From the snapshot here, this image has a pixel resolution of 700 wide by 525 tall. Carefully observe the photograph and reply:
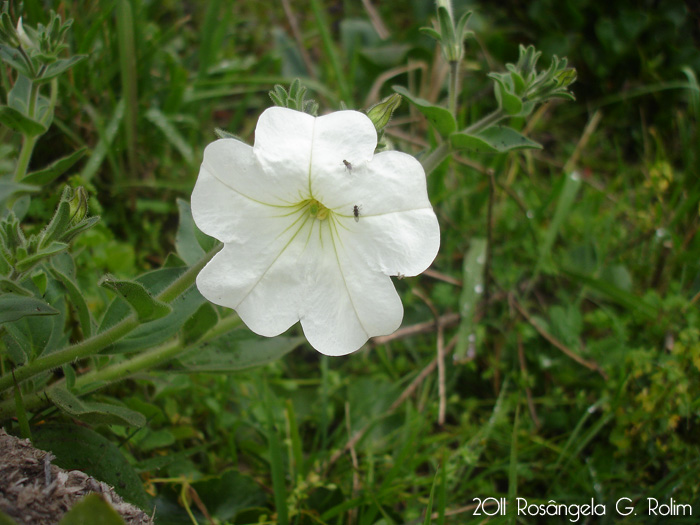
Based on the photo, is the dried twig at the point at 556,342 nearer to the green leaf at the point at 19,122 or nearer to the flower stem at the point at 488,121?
the flower stem at the point at 488,121

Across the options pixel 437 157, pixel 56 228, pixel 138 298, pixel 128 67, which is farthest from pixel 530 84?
pixel 128 67

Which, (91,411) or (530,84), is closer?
(91,411)

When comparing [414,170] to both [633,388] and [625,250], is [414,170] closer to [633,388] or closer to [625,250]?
[633,388]

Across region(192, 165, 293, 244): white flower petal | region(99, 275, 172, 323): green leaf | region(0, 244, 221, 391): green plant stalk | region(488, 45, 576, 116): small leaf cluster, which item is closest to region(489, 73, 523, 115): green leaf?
region(488, 45, 576, 116): small leaf cluster

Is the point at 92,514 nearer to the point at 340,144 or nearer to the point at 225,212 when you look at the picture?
the point at 225,212

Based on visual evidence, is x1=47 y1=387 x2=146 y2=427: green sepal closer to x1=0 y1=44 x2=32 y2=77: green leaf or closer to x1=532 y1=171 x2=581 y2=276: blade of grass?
x1=0 y1=44 x2=32 y2=77: green leaf

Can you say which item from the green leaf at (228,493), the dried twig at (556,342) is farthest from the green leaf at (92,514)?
the dried twig at (556,342)

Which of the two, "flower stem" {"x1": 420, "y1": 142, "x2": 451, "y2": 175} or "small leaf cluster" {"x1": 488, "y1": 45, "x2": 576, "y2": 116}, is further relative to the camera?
"flower stem" {"x1": 420, "y1": 142, "x2": 451, "y2": 175}
